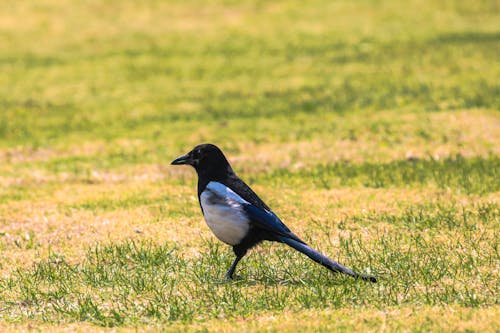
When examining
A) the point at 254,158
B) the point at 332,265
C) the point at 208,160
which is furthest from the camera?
the point at 254,158

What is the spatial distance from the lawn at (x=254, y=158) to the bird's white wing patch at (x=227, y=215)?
434 mm

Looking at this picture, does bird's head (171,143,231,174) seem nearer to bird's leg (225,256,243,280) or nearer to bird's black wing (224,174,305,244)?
bird's black wing (224,174,305,244)

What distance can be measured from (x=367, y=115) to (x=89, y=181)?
20.5 feet

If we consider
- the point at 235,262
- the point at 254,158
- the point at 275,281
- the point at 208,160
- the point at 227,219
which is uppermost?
the point at 208,160

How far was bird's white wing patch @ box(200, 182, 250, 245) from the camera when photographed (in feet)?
25.1

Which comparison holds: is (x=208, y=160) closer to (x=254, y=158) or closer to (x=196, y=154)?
(x=196, y=154)

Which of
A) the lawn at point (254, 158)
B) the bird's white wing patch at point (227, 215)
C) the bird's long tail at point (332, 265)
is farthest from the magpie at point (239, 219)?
the lawn at point (254, 158)

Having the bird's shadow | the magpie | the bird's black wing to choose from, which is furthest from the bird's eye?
the bird's shadow

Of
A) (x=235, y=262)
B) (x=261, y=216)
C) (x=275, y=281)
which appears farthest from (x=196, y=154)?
(x=275, y=281)

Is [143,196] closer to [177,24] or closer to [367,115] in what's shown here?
[367,115]

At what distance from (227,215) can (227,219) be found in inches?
1.4

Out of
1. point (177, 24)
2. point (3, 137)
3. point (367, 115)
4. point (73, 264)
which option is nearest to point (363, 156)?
point (367, 115)

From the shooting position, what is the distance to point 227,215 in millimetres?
7645

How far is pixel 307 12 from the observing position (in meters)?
29.3
